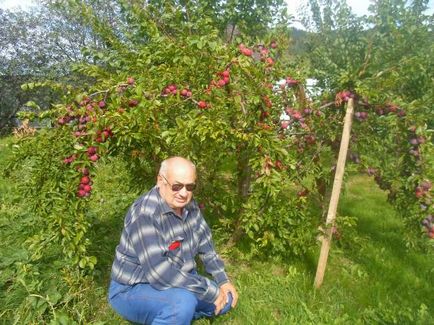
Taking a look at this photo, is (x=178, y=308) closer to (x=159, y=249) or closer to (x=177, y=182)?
(x=159, y=249)

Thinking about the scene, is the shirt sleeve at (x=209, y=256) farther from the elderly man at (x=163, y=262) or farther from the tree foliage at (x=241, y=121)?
the tree foliage at (x=241, y=121)

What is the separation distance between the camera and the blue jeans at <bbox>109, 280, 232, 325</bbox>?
2.45 metres

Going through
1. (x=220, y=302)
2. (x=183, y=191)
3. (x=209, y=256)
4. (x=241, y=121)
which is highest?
(x=241, y=121)

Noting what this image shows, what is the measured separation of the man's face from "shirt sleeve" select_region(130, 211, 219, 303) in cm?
18

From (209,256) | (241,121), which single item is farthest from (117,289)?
(241,121)

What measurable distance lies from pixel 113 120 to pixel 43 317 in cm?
153

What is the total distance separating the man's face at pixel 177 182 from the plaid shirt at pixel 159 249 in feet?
0.17

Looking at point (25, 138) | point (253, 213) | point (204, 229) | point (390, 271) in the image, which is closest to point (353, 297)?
point (390, 271)

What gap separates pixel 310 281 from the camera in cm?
365

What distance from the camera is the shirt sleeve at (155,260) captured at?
249cm

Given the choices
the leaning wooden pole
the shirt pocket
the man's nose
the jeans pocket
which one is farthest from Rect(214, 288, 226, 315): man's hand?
the leaning wooden pole

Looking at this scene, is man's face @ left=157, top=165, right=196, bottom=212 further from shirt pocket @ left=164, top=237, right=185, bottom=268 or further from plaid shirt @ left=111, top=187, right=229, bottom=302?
shirt pocket @ left=164, top=237, right=185, bottom=268

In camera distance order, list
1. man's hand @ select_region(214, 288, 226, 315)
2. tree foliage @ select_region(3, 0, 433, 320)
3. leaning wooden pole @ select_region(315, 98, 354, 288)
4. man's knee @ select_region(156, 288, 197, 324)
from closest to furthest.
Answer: man's knee @ select_region(156, 288, 197, 324) < man's hand @ select_region(214, 288, 226, 315) < tree foliage @ select_region(3, 0, 433, 320) < leaning wooden pole @ select_region(315, 98, 354, 288)

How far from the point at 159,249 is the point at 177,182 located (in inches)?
16.7
